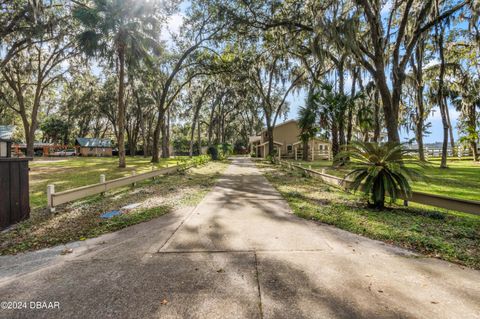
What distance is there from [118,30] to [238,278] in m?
16.0

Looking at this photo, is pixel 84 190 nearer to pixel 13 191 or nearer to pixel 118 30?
pixel 13 191

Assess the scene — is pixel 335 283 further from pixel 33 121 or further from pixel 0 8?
pixel 33 121

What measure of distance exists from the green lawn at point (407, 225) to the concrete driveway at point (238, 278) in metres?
0.38

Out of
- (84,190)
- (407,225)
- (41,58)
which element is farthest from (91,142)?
(407,225)

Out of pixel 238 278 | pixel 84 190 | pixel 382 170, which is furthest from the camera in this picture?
pixel 84 190

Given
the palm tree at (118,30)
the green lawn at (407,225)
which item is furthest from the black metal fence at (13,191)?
the palm tree at (118,30)

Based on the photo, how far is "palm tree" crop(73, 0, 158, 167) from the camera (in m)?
12.7

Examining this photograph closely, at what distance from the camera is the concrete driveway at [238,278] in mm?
2061

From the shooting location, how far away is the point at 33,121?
2172 centimetres

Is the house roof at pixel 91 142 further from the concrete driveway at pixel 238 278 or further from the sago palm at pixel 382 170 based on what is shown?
the sago palm at pixel 382 170

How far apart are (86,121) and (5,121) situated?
1543cm

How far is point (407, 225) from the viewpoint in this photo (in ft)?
14.3

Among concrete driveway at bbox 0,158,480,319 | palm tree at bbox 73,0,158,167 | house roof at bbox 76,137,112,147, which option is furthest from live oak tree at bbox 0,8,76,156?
house roof at bbox 76,137,112,147

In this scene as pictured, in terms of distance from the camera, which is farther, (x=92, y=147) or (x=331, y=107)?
(x=92, y=147)
